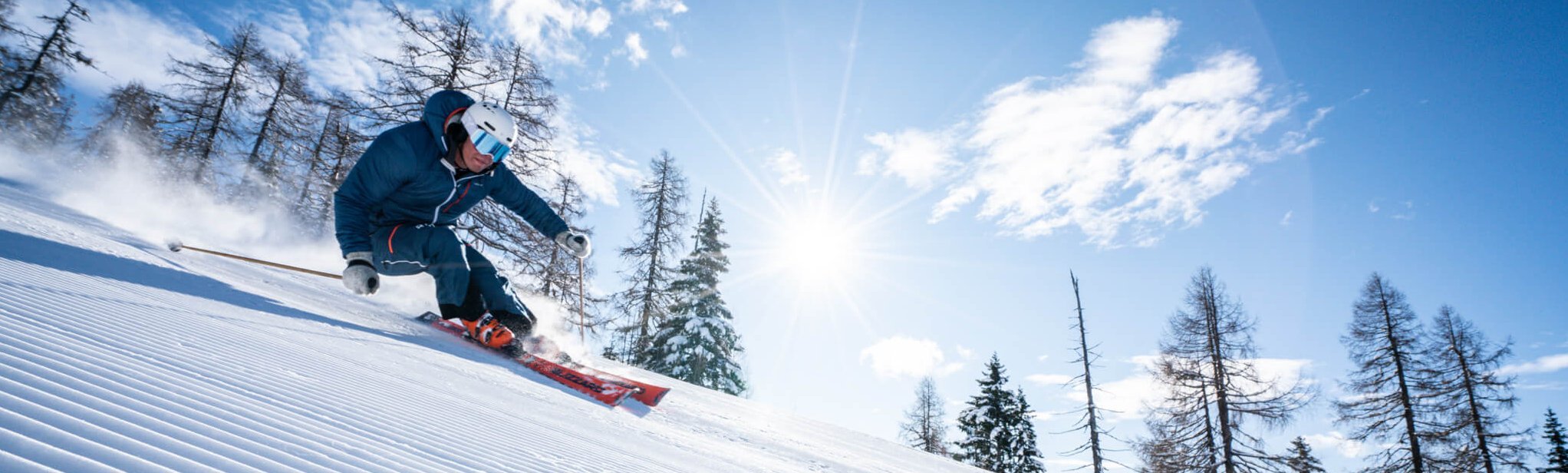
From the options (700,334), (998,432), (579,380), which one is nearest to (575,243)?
(579,380)

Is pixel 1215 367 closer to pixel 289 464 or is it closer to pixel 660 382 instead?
pixel 660 382

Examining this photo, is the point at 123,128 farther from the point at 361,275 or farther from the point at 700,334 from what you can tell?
the point at 361,275

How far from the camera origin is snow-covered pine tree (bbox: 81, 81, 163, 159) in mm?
24922

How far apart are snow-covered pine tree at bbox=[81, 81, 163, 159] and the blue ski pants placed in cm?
2824

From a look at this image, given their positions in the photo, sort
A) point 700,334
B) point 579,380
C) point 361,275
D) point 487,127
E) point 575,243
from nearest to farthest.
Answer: point 361,275, point 487,127, point 579,380, point 575,243, point 700,334

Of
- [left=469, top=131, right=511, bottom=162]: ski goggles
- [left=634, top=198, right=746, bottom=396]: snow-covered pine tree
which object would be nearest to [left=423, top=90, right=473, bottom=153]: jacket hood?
[left=469, top=131, right=511, bottom=162]: ski goggles

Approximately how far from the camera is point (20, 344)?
1.72 metres

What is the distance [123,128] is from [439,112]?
48773 mm

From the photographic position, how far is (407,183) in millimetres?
4508

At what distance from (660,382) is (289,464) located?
17.1ft

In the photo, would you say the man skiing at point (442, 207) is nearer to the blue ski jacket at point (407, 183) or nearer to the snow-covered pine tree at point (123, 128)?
the blue ski jacket at point (407, 183)

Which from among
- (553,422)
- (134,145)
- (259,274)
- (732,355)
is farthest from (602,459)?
(134,145)

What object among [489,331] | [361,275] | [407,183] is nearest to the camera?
[361,275]

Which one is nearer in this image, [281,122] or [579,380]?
[579,380]
